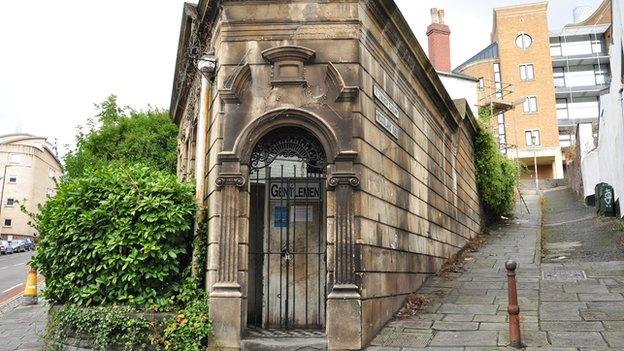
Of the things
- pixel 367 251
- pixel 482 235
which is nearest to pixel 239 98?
pixel 367 251

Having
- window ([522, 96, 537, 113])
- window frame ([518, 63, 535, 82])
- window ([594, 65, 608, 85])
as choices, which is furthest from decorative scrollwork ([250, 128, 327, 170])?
window ([594, 65, 608, 85])

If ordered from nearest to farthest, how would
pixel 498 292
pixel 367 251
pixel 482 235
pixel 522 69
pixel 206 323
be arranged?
pixel 206 323, pixel 367 251, pixel 498 292, pixel 482 235, pixel 522 69

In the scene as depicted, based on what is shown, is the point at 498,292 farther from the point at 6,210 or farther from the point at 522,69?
the point at 6,210

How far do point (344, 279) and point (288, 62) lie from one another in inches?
126

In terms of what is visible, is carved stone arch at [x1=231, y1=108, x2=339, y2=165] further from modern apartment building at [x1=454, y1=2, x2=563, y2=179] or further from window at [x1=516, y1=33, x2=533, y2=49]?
window at [x1=516, y1=33, x2=533, y2=49]

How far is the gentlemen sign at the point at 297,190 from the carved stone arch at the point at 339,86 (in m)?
1.43

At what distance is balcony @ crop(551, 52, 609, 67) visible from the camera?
4975 centimetres

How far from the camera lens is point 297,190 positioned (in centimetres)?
826

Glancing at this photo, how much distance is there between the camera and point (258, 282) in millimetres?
8375

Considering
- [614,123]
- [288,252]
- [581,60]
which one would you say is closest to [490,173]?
[614,123]

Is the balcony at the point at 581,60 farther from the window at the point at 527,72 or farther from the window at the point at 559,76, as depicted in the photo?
the window at the point at 527,72

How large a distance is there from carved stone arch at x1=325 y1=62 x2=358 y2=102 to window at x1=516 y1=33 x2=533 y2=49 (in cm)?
4639

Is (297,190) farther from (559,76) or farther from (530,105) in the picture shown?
(559,76)

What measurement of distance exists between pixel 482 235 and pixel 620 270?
25.3ft
